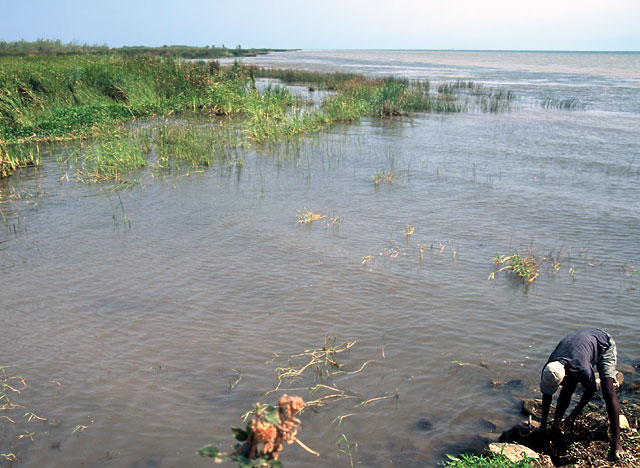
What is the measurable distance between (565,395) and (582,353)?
34cm

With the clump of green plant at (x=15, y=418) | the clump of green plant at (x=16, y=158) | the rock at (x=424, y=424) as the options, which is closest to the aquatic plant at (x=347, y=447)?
the rock at (x=424, y=424)

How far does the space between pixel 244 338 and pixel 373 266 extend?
2329 mm

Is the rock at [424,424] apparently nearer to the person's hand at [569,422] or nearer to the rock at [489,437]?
the rock at [489,437]

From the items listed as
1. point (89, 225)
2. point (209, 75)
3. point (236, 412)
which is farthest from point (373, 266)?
point (209, 75)

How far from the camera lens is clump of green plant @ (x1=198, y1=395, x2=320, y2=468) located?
168cm

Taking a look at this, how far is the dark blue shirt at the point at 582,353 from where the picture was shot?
11.6ft

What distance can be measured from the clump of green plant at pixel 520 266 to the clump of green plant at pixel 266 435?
17.3 feet

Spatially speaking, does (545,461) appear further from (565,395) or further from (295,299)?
(295,299)

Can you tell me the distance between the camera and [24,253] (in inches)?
280

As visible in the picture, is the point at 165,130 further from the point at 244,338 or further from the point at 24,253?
the point at 244,338

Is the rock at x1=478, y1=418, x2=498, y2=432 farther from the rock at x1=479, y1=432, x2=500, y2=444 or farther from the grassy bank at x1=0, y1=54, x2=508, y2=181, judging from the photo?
the grassy bank at x1=0, y1=54, x2=508, y2=181

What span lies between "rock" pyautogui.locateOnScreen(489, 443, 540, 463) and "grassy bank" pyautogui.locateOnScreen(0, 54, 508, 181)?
9492mm

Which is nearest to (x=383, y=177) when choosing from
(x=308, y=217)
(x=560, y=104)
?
(x=308, y=217)

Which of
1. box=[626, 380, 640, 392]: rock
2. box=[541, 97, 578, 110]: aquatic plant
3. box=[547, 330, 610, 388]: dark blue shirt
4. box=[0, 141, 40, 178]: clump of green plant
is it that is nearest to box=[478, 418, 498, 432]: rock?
box=[547, 330, 610, 388]: dark blue shirt
